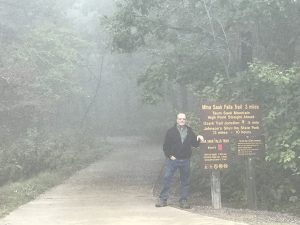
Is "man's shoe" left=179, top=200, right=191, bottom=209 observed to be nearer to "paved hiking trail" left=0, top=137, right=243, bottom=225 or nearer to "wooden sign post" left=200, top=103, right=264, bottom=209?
"paved hiking trail" left=0, top=137, right=243, bottom=225

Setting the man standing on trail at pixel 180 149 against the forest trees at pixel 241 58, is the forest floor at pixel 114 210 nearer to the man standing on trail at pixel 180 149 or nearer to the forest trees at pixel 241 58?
the man standing on trail at pixel 180 149

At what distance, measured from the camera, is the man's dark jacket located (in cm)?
984

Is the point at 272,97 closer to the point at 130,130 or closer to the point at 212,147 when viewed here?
the point at 212,147

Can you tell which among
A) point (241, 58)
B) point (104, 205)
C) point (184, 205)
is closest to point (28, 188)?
point (104, 205)

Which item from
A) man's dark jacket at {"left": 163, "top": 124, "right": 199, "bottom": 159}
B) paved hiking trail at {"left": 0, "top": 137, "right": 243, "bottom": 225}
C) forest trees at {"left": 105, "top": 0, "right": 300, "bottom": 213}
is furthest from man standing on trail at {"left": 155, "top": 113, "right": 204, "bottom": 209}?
forest trees at {"left": 105, "top": 0, "right": 300, "bottom": 213}

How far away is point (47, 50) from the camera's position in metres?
30.4

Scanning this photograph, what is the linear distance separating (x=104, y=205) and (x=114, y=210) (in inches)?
28.6

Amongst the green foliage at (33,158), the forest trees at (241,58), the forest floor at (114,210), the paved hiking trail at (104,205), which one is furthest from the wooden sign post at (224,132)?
the green foliage at (33,158)

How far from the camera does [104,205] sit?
33.4 feet

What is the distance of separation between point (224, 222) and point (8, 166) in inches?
385

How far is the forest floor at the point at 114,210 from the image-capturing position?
333 inches

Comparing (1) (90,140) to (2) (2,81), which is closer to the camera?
(2) (2,81)

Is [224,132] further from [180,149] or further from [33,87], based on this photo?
[33,87]

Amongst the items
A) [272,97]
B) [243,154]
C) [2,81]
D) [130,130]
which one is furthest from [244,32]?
[130,130]
